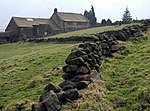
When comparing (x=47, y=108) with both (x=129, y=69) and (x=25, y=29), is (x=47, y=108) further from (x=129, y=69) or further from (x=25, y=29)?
(x=25, y=29)

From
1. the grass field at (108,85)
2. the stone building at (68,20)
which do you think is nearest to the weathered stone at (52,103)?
the grass field at (108,85)

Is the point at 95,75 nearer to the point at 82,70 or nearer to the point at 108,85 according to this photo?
the point at 108,85

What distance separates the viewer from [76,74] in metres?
14.1

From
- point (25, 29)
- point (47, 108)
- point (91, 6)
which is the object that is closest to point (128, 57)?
point (47, 108)

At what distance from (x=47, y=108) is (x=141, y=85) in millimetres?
4398

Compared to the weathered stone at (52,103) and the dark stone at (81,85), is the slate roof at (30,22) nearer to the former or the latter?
the dark stone at (81,85)

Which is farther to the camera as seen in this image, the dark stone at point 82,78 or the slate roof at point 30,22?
the slate roof at point 30,22

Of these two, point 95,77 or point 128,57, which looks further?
point 128,57

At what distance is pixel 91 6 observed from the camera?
134625 millimetres

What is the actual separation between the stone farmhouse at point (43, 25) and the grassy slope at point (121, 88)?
5261 centimetres

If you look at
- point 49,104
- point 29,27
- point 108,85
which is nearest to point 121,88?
point 108,85

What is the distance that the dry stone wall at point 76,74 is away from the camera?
11.7m

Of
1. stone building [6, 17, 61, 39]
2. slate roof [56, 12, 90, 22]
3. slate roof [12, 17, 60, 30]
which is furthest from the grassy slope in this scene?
slate roof [56, 12, 90, 22]

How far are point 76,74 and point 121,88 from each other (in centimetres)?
203
